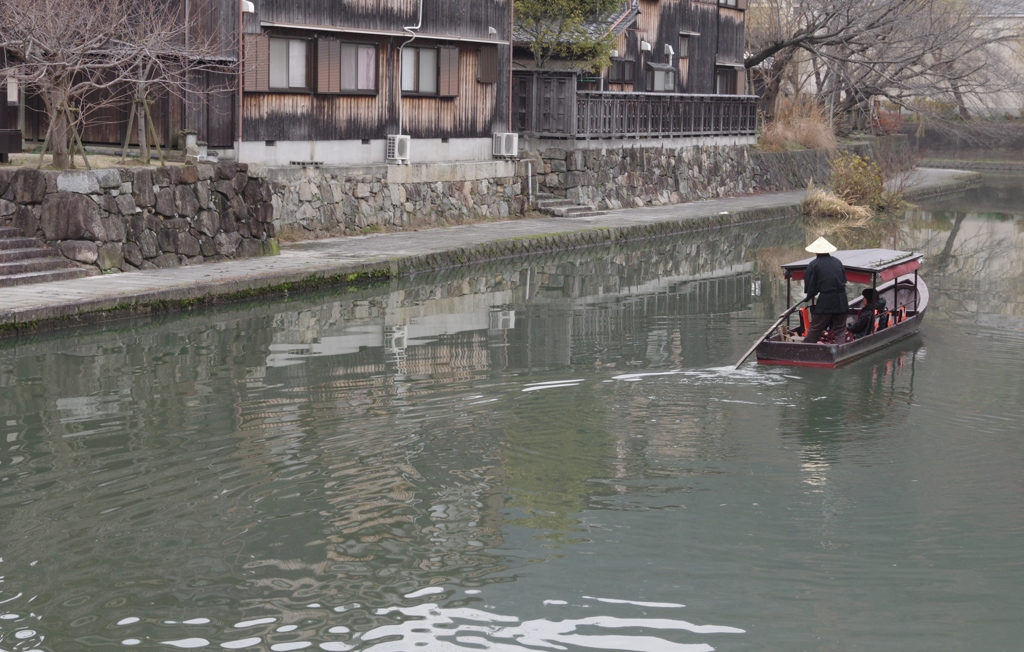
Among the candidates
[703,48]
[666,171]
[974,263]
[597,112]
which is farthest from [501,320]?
[703,48]

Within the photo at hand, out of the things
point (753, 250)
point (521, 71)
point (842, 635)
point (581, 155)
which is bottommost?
point (842, 635)

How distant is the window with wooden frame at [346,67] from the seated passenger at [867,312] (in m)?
13.2

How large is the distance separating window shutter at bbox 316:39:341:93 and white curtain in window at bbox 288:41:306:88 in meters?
0.30

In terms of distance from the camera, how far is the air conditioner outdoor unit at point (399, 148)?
93.7ft

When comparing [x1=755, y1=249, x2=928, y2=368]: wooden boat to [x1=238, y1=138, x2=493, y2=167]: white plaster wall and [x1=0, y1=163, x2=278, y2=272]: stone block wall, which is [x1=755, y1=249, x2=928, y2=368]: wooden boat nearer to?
[x1=0, y1=163, x2=278, y2=272]: stone block wall

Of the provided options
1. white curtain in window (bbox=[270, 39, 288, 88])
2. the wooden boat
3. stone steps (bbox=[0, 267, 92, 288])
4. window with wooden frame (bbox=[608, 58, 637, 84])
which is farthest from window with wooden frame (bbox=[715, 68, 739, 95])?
stone steps (bbox=[0, 267, 92, 288])

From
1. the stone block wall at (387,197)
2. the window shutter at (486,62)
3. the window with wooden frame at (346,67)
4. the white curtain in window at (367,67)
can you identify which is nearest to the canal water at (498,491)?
the stone block wall at (387,197)

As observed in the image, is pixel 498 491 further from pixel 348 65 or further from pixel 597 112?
pixel 597 112

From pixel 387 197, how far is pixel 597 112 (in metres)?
8.47

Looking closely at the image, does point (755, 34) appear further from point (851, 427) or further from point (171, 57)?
point (851, 427)

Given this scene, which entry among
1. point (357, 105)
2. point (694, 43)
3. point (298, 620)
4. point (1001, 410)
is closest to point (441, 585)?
point (298, 620)

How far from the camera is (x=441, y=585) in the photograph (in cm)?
912

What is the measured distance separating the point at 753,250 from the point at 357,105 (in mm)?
10292

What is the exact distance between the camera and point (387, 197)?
28312mm
